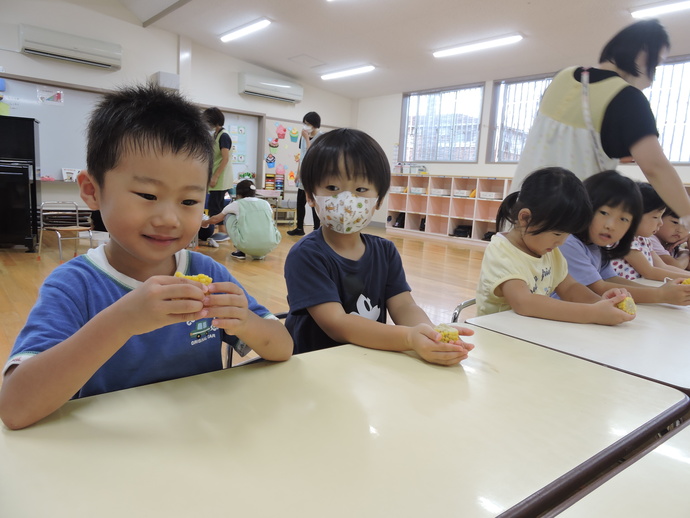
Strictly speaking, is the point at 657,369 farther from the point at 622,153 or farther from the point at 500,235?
the point at 622,153

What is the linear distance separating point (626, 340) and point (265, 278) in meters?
2.87

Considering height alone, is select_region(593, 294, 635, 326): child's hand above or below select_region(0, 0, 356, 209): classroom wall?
below

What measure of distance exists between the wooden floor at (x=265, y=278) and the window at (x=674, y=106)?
2.73 metres

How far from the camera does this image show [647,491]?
448mm

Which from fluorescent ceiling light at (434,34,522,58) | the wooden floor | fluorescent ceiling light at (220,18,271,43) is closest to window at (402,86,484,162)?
fluorescent ceiling light at (434,34,522,58)

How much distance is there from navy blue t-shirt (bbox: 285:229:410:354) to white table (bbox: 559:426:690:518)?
62cm

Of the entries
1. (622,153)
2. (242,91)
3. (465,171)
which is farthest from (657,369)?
(242,91)

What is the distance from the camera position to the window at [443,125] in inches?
291

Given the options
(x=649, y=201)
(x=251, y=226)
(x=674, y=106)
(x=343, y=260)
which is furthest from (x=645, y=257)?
(x=674, y=106)

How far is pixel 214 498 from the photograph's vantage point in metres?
0.39

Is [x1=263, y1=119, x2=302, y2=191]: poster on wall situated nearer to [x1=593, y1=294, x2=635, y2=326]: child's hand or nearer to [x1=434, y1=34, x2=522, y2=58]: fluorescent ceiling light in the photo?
[x1=434, y1=34, x2=522, y2=58]: fluorescent ceiling light

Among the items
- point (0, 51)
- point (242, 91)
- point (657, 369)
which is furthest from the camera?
point (242, 91)

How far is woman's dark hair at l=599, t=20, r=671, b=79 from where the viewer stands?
1.55 m

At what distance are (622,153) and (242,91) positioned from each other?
22.5 ft
